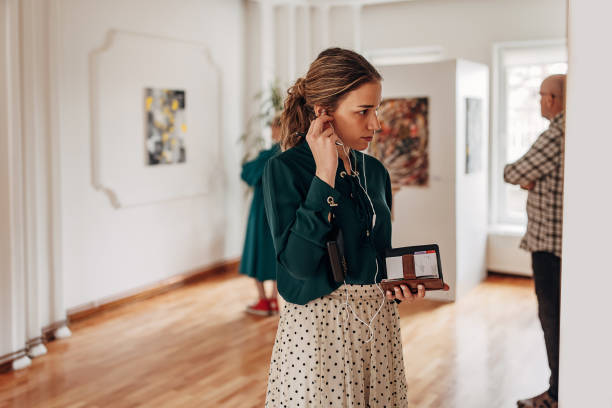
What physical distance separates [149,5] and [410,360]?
155 inches

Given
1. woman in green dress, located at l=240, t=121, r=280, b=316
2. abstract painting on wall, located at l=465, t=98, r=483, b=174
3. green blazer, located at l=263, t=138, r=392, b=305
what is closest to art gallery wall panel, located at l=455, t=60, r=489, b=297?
abstract painting on wall, located at l=465, t=98, r=483, b=174

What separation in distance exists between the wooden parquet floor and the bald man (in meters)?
0.64

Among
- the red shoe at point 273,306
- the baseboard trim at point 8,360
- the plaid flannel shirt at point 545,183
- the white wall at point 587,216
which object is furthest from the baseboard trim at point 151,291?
the white wall at point 587,216

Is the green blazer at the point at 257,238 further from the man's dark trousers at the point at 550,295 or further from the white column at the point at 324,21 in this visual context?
the white column at the point at 324,21

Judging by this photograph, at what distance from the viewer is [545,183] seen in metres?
3.15

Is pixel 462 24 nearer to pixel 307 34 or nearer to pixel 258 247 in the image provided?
pixel 307 34

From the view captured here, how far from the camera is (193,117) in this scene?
6.34 metres

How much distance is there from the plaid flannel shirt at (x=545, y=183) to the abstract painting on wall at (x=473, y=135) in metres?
2.64

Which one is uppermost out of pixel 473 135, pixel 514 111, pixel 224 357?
pixel 514 111

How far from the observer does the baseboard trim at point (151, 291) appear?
509 cm

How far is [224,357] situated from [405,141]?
104 inches

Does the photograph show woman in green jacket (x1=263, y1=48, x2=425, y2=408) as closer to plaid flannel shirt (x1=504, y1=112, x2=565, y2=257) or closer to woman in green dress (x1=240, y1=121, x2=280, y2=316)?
plaid flannel shirt (x1=504, y1=112, x2=565, y2=257)

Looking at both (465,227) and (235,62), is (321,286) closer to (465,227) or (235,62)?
(465,227)

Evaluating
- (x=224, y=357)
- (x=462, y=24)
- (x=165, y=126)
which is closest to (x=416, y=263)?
(x=224, y=357)
